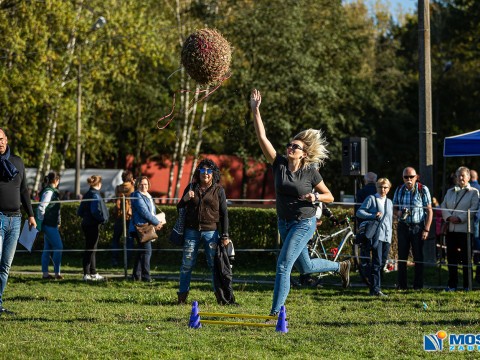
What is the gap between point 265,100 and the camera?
3828 centimetres

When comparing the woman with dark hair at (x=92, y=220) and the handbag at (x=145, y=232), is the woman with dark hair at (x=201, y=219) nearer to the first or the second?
the handbag at (x=145, y=232)

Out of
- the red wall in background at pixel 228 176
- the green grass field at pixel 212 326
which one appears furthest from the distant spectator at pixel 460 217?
the red wall in background at pixel 228 176

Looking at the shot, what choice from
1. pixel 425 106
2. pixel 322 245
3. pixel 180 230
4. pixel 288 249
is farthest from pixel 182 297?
pixel 425 106

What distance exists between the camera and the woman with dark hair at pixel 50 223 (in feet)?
50.4

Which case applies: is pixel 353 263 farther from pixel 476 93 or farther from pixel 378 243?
pixel 476 93

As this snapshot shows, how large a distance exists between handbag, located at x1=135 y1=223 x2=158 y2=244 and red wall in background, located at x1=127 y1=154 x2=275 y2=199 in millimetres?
28832

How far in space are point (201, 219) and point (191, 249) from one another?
42 cm

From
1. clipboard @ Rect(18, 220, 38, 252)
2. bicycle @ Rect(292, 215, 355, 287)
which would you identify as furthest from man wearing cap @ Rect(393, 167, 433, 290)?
clipboard @ Rect(18, 220, 38, 252)

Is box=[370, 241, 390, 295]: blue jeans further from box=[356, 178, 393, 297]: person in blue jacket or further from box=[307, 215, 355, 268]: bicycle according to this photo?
box=[307, 215, 355, 268]: bicycle

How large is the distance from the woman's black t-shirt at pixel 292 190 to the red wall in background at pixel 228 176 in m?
34.0

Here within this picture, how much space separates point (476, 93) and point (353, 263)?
1204 inches

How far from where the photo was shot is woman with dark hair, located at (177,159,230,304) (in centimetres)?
1168

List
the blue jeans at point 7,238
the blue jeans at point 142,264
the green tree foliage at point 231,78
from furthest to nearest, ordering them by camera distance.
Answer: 1. the green tree foliage at point 231,78
2. the blue jeans at point 142,264
3. the blue jeans at point 7,238
